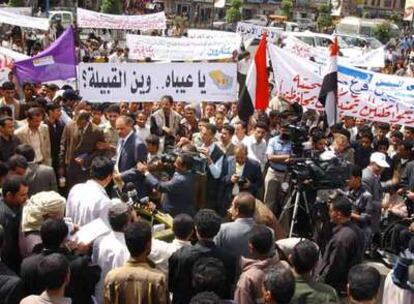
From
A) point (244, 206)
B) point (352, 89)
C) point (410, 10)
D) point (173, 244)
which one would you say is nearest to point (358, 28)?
point (410, 10)

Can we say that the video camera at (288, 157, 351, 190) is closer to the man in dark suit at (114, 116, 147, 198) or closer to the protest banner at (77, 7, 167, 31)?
the man in dark suit at (114, 116, 147, 198)

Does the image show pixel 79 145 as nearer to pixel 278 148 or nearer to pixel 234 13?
pixel 278 148

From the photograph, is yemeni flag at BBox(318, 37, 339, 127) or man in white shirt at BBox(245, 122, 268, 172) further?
yemeni flag at BBox(318, 37, 339, 127)

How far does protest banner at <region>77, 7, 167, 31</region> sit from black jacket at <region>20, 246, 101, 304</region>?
48.5 ft

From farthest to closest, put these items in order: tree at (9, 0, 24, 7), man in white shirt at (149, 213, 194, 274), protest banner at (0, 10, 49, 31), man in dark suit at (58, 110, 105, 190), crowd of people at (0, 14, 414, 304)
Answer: tree at (9, 0, 24, 7)
protest banner at (0, 10, 49, 31)
man in dark suit at (58, 110, 105, 190)
man in white shirt at (149, 213, 194, 274)
crowd of people at (0, 14, 414, 304)

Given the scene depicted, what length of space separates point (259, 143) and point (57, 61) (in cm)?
326

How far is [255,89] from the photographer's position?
325 inches

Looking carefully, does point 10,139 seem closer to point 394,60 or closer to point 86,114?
point 86,114

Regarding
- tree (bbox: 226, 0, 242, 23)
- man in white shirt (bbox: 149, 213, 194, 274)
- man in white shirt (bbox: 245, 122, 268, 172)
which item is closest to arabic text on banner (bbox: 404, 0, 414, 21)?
tree (bbox: 226, 0, 242, 23)

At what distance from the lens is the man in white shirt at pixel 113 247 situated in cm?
421

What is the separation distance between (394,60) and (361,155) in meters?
18.9

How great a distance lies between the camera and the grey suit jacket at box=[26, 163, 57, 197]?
18.7ft

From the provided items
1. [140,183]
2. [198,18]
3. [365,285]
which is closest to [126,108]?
[140,183]

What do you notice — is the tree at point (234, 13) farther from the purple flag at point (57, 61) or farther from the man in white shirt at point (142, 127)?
the man in white shirt at point (142, 127)
